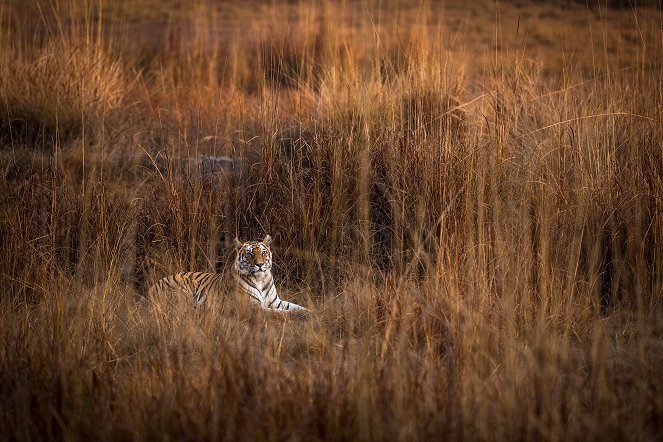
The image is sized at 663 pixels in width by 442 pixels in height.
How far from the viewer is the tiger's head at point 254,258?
3.78m

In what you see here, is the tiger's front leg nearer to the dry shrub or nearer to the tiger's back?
the tiger's back

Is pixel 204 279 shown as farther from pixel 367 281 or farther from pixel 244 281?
pixel 367 281

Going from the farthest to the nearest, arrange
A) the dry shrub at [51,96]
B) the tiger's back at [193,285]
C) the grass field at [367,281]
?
the dry shrub at [51,96] → the tiger's back at [193,285] → the grass field at [367,281]

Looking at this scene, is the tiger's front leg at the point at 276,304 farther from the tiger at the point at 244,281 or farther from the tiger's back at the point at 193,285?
the tiger's back at the point at 193,285

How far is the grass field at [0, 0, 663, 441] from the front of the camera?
2357 millimetres

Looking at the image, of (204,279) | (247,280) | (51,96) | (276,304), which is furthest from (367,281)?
(51,96)

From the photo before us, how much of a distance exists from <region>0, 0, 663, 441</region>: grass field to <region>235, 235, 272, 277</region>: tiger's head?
7.2 inches

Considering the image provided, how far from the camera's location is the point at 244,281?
12.5ft

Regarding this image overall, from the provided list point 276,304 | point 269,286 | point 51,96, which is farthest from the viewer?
point 51,96

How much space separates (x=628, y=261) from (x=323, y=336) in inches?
59.7

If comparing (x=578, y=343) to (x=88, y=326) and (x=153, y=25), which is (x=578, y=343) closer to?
(x=88, y=326)

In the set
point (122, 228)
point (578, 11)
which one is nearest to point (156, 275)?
point (122, 228)

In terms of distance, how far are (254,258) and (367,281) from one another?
0.68 meters

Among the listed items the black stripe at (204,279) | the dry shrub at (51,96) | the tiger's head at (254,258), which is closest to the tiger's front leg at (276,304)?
the tiger's head at (254,258)
